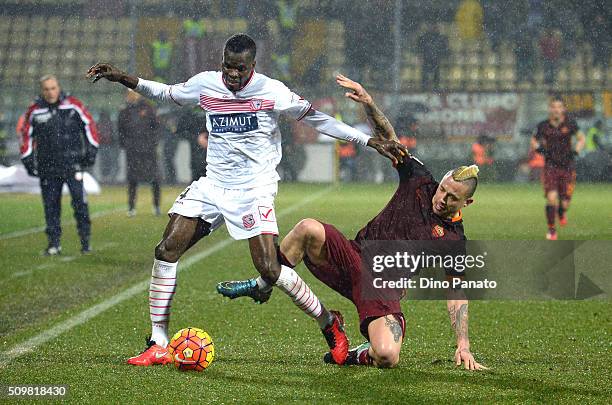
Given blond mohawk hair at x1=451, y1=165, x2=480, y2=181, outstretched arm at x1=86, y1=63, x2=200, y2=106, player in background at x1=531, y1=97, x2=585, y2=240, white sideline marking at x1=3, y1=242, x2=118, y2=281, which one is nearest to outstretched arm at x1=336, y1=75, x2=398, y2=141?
blond mohawk hair at x1=451, y1=165, x2=480, y2=181

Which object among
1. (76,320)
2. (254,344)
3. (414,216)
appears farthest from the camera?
(76,320)

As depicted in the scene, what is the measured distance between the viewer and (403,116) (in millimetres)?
28562

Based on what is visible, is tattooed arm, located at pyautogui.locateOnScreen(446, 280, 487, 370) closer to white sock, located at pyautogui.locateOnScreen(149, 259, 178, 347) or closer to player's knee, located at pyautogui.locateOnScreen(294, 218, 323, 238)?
player's knee, located at pyautogui.locateOnScreen(294, 218, 323, 238)

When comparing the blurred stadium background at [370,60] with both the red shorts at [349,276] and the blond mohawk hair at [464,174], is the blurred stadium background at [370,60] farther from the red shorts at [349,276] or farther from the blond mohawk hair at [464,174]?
the blond mohawk hair at [464,174]

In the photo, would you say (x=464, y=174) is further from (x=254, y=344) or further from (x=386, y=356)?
(x=254, y=344)

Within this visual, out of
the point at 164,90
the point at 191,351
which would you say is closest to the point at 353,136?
the point at 164,90

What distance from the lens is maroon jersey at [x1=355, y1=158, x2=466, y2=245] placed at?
6762 millimetres

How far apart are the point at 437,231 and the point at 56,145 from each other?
7325 mm

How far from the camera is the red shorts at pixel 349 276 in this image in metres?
6.81

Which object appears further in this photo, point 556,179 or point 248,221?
point 556,179

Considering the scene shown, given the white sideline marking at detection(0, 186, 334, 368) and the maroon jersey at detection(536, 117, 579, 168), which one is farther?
the maroon jersey at detection(536, 117, 579, 168)

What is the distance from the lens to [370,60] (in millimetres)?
27641

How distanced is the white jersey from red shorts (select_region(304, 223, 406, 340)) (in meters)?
0.64

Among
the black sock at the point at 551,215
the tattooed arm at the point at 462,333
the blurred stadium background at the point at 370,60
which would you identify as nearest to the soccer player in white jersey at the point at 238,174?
the tattooed arm at the point at 462,333
